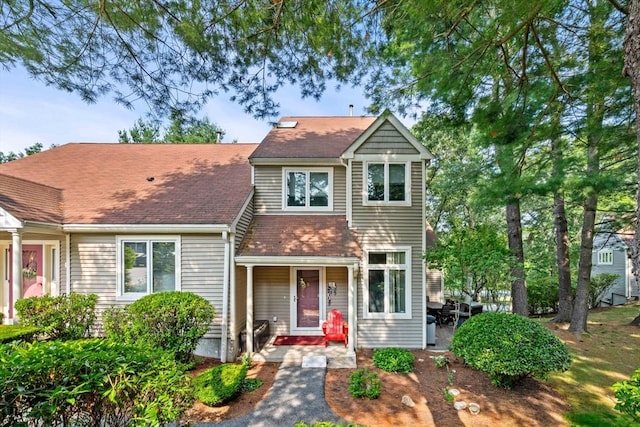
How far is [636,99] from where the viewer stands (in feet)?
11.0

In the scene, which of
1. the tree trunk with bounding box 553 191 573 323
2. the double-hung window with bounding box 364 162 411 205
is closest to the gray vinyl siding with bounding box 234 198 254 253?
the double-hung window with bounding box 364 162 411 205

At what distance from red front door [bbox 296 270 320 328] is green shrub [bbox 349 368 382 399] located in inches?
135

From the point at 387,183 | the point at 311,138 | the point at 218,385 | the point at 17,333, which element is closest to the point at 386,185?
the point at 387,183

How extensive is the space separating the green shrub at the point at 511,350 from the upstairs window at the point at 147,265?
25.7ft

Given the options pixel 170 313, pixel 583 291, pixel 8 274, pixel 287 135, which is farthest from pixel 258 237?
pixel 583 291

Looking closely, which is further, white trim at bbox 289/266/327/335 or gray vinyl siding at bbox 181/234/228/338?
white trim at bbox 289/266/327/335

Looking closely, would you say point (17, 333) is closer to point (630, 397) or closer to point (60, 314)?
point (60, 314)

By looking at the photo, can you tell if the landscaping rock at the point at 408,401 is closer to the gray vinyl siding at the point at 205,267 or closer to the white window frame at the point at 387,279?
the white window frame at the point at 387,279

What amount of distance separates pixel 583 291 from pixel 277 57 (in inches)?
455

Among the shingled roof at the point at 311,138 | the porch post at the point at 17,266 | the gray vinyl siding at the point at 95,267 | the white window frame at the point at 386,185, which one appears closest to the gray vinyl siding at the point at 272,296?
the white window frame at the point at 386,185

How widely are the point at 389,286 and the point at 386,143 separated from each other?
4387 millimetres

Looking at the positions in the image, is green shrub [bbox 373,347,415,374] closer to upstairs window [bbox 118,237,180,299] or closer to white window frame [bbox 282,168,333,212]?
white window frame [bbox 282,168,333,212]

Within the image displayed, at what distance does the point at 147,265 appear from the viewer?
836cm

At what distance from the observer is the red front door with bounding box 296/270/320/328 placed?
943cm
